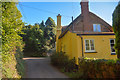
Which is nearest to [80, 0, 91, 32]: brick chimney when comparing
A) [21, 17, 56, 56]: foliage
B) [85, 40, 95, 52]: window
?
[85, 40, 95, 52]: window

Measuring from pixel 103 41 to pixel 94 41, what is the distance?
0.96 meters

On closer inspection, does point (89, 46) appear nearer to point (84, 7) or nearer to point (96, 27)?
point (96, 27)

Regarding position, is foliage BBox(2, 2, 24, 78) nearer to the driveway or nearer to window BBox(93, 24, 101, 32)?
the driveway

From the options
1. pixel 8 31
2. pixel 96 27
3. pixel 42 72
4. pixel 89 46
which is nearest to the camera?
pixel 8 31

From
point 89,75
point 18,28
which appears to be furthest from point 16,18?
point 89,75

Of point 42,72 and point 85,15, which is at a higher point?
point 85,15

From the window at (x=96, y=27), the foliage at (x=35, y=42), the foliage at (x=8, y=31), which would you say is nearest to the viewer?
the foliage at (x=8, y=31)

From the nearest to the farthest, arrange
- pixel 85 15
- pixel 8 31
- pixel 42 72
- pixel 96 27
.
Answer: pixel 8 31 < pixel 42 72 < pixel 85 15 < pixel 96 27

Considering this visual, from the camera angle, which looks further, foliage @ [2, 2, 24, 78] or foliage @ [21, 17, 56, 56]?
foliage @ [21, 17, 56, 56]

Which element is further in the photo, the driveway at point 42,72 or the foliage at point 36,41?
the foliage at point 36,41

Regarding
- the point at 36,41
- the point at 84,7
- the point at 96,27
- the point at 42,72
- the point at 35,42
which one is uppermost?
the point at 84,7

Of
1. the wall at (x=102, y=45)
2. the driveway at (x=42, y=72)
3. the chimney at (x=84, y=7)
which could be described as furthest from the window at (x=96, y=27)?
the driveway at (x=42, y=72)

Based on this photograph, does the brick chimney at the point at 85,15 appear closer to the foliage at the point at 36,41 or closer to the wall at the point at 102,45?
the wall at the point at 102,45

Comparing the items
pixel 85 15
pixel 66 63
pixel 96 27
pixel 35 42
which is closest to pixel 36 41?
pixel 35 42
